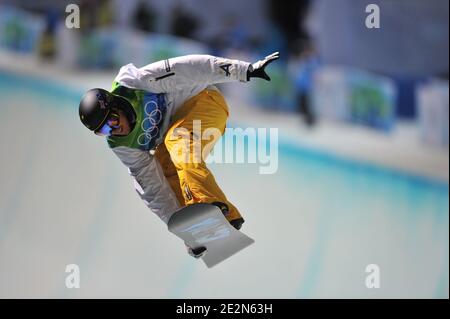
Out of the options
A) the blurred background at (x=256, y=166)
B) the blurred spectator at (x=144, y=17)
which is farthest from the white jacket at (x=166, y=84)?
the blurred spectator at (x=144, y=17)

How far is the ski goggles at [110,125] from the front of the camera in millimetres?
6297

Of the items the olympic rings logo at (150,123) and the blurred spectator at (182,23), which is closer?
the olympic rings logo at (150,123)

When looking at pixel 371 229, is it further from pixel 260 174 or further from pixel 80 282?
pixel 80 282

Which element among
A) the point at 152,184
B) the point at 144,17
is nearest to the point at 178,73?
the point at 152,184

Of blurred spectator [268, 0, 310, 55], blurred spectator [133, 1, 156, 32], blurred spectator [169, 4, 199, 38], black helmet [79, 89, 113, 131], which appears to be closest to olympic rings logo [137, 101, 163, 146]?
black helmet [79, 89, 113, 131]

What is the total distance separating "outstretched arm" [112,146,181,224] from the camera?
6.78 meters

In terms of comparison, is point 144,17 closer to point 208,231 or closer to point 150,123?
point 150,123

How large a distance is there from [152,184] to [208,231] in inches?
21.8

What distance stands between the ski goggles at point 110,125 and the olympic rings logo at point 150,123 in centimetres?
24

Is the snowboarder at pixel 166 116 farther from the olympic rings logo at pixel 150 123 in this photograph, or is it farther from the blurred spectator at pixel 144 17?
the blurred spectator at pixel 144 17

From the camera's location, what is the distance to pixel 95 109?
6.18 meters

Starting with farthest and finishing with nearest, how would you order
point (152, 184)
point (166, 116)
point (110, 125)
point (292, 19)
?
point (292, 19), point (152, 184), point (166, 116), point (110, 125)

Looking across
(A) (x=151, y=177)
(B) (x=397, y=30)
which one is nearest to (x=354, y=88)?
(B) (x=397, y=30)

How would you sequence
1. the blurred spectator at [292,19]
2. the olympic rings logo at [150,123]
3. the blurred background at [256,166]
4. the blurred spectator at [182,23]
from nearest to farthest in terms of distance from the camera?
the olympic rings logo at [150,123]
the blurred background at [256,166]
the blurred spectator at [292,19]
the blurred spectator at [182,23]
